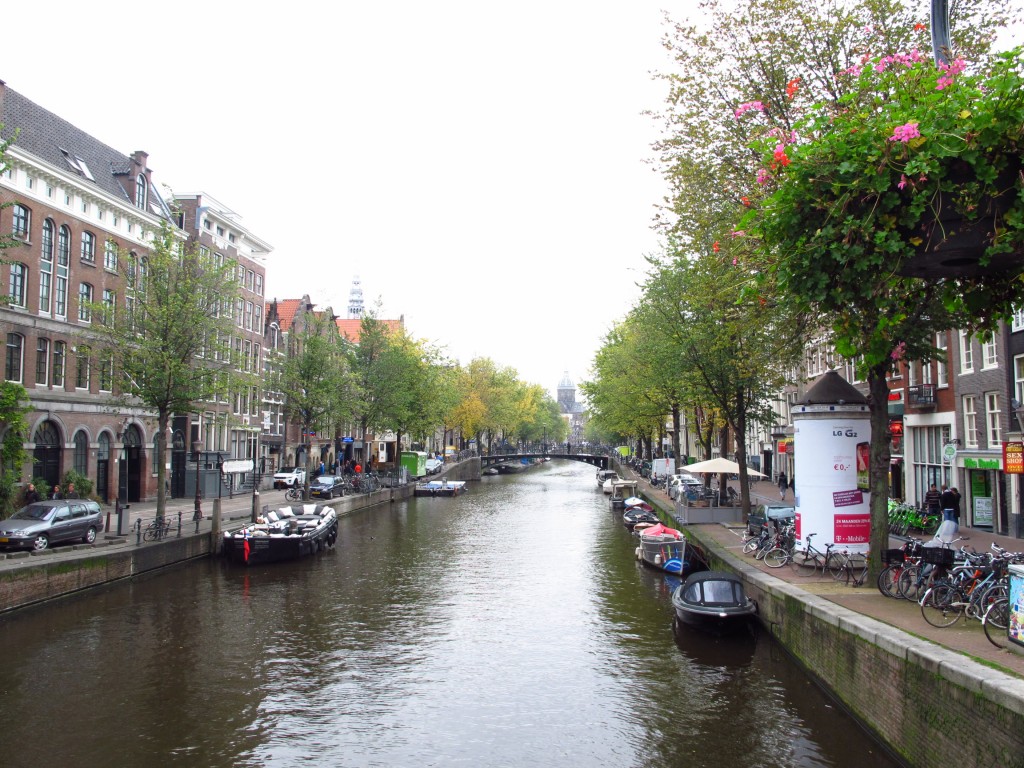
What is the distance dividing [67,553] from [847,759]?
22.0 m

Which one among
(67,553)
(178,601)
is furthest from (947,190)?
(67,553)

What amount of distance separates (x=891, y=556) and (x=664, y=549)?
12.6 m

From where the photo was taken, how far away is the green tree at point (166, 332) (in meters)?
30.3

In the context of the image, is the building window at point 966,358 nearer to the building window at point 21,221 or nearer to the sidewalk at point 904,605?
the sidewalk at point 904,605

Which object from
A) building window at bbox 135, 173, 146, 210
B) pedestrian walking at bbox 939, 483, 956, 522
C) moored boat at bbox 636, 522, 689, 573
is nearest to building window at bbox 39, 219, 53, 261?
building window at bbox 135, 173, 146, 210

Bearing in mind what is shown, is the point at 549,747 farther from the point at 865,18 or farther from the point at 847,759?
the point at 865,18

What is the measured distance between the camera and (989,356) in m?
29.2

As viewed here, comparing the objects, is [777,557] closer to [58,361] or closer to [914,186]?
[914,186]

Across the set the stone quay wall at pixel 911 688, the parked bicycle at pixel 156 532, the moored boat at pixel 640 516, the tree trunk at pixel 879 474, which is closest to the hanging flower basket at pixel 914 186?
the stone quay wall at pixel 911 688

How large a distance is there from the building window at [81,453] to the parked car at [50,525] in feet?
39.3

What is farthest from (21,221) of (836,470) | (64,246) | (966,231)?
(966,231)

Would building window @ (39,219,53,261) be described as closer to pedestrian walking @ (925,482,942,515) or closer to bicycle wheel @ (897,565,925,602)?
bicycle wheel @ (897,565,925,602)

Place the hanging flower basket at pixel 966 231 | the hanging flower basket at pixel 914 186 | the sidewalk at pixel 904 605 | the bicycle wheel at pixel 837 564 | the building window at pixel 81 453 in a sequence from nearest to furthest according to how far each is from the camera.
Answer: the hanging flower basket at pixel 914 186, the hanging flower basket at pixel 966 231, the sidewalk at pixel 904 605, the bicycle wheel at pixel 837 564, the building window at pixel 81 453

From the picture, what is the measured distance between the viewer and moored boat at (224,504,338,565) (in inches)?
1215
